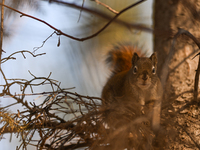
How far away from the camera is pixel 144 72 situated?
1.17m

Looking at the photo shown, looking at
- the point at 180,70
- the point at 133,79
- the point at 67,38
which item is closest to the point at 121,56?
the point at 133,79

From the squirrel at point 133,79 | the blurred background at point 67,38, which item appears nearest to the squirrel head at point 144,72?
the squirrel at point 133,79

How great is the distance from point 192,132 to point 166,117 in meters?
0.15

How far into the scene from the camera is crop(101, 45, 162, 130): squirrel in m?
1.17

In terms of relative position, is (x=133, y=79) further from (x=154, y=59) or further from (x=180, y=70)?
(x=180, y=70)

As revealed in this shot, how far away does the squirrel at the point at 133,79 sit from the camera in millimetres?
1166

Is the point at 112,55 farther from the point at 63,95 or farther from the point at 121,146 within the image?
the point at 121,146

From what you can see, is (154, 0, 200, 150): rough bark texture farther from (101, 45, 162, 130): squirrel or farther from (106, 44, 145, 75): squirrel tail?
(106, 44, 145, 75): squirrel tail

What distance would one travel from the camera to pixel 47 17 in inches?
35.0

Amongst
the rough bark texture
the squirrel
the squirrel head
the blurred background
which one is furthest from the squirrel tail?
the rough bark texture

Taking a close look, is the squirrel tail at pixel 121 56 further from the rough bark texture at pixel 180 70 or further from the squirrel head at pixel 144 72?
the rough bark texture at pixel 180 70

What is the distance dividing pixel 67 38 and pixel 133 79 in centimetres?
62

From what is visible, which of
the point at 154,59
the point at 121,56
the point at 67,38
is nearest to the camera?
the point at 67,38

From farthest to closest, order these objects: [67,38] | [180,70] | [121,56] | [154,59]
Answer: [121,56], [154,59], [180,70], [67,38]
